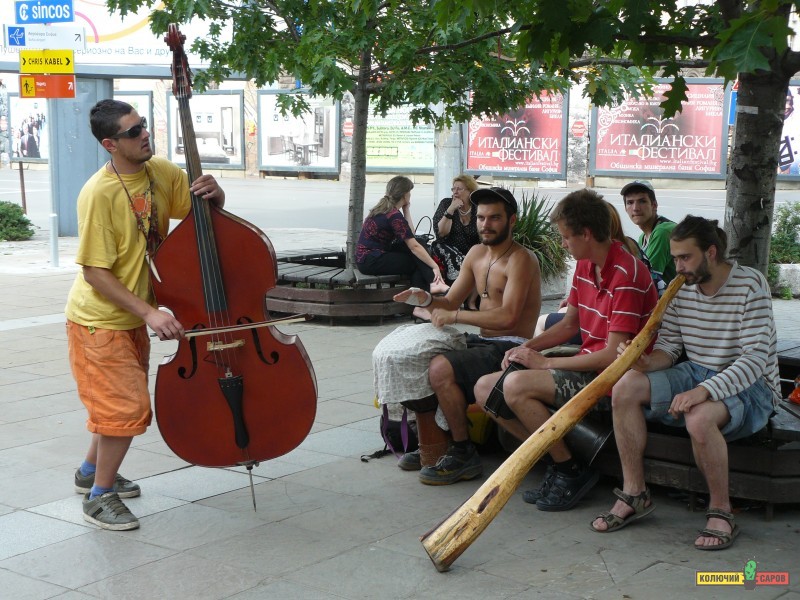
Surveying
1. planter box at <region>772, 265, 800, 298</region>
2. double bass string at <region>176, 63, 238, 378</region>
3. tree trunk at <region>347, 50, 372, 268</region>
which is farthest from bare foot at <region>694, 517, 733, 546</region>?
planter box at <region>772, 265, 800, 298</region>

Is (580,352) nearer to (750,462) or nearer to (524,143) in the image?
(750,462)

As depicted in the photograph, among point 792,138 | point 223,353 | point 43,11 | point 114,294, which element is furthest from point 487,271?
point 792,138

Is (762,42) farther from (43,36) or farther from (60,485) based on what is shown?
(43,36)

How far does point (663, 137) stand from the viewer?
26391 mm

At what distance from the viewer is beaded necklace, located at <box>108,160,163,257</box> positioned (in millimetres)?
4402

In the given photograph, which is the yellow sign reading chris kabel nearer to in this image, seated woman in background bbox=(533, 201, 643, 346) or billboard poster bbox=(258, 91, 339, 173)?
seated woman in background bbox=(533, 201, 643, 346)

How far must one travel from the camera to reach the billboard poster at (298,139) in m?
30.5

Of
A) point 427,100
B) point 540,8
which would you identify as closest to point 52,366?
point 427,100

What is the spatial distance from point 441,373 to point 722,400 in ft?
4.24

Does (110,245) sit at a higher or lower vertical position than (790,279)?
higher

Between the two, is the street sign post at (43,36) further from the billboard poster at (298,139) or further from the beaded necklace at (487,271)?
the billboard poster at (298,139)

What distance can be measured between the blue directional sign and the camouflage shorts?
8.85m

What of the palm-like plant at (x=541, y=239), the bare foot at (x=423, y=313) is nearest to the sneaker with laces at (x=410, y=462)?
the bare foot at (x=423, y=313)

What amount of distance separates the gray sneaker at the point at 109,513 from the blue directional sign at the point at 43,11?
846cm
